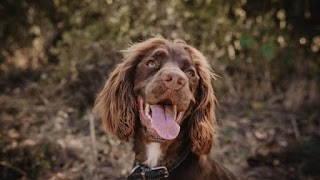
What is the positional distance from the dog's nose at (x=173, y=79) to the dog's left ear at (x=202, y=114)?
0.50 meters

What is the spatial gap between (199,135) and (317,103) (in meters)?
3.35

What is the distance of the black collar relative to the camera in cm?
387

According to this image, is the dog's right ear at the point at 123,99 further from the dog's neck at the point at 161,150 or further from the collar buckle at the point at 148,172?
the collar buckle at the point at 148,172

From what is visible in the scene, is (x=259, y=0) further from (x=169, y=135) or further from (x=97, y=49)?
(x=169, y=135)

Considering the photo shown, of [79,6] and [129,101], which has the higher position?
[79,6]

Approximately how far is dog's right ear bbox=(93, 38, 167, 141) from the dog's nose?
522 millimetres

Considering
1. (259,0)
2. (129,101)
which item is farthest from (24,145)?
(259,0)

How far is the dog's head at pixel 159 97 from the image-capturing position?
12.2ft

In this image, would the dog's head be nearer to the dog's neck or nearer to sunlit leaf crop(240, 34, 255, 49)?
the dog's neck

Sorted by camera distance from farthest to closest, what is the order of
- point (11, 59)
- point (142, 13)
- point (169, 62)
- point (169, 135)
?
1. point (11, 59)
2. point (142, 13)
3. point (169, 62)
4. point (169, 135)

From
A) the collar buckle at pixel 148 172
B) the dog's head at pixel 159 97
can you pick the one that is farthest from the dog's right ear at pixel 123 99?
the collar buckle at pixel 148 172

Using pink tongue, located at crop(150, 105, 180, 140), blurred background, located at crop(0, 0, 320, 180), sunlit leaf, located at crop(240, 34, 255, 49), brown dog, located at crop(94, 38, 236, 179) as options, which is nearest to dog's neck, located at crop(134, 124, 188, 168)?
brown dog, located at crop(94, 38, 236, 179)

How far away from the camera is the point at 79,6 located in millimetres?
7152

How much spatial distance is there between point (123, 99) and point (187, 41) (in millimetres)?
3084
